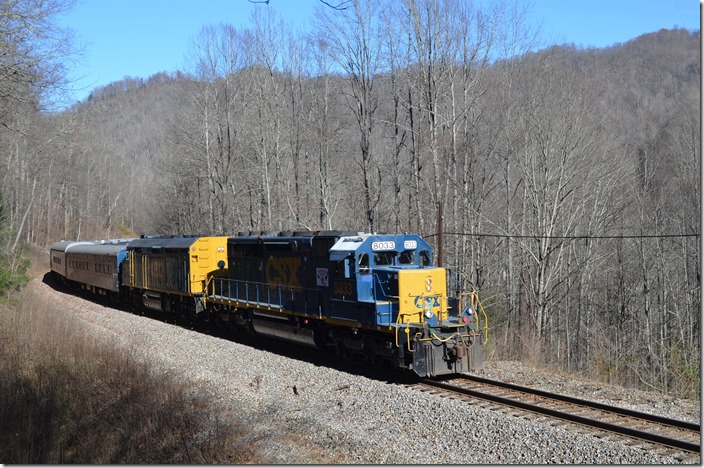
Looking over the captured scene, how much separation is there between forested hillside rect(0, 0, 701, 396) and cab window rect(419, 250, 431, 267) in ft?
6.96

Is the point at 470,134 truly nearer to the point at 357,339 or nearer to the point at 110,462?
the point at 357,339

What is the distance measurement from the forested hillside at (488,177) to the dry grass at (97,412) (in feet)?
18.3

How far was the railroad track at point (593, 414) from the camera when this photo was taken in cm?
893

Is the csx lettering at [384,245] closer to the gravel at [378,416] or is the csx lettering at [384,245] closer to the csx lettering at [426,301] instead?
the csx lettering at [426,301]

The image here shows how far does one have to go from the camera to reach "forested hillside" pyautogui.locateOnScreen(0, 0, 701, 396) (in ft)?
80.0

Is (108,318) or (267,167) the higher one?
(267,167)

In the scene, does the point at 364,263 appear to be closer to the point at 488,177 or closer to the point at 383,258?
the point at 383,258

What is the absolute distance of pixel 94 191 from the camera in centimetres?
7006

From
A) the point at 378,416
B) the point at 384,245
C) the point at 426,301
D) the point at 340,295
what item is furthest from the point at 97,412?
the point at 426,301

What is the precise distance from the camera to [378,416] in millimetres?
Result: 10617

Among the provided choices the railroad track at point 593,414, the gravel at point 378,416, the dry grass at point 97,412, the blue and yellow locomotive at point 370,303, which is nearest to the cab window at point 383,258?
the blue and yellow locomotive at point 370,303

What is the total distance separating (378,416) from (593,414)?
145 inches

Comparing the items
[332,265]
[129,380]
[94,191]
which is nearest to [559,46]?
[332,265]

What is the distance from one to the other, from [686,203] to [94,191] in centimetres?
6035
